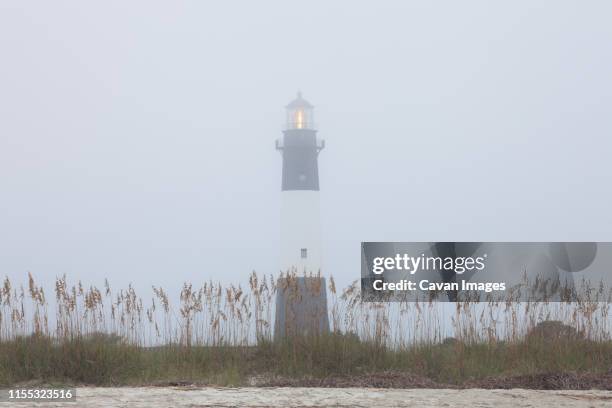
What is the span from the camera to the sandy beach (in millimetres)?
6320

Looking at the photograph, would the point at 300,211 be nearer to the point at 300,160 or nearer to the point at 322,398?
the point at 300,160

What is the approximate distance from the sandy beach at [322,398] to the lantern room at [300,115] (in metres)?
24.4

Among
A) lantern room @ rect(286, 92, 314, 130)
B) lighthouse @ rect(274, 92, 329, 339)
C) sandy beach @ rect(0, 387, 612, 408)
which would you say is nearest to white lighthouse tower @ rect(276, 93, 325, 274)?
lighthouse @ rect(274, 92, 329, 339)

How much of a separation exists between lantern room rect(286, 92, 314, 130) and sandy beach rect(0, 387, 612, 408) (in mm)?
24393

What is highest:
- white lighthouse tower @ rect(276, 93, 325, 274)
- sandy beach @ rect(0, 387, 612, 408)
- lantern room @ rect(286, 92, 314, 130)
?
lantern room @ rect(286, 92, 314, 130)

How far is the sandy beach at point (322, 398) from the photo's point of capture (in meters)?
6.32

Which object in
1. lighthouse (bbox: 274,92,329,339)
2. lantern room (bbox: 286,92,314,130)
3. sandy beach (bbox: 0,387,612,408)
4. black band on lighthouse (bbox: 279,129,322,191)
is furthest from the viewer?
lantern room (bbox: 286,92,314,130)

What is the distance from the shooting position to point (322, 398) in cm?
660

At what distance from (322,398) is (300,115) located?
25.5 meters

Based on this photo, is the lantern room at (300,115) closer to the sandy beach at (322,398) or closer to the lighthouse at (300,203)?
the lighthouse at (300,203)

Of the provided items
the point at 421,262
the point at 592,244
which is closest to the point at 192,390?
the point at 421,262

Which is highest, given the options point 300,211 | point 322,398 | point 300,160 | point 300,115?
point 300,115

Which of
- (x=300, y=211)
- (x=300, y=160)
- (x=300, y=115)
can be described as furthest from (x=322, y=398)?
(x=300, y=115)

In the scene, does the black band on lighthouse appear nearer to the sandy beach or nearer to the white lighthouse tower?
the white lighthouse tower
